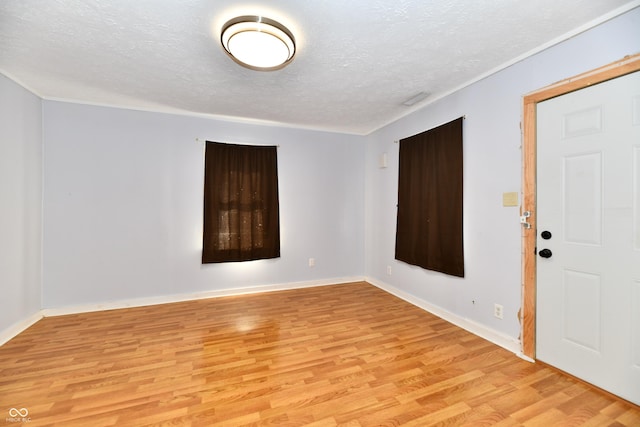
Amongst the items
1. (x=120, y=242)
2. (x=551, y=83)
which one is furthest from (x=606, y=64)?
(x=120, y=242)

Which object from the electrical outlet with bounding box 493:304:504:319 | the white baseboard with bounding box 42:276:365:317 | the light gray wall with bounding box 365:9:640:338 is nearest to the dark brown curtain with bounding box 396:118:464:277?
the light gray wall with bounding box 365:9:640:338

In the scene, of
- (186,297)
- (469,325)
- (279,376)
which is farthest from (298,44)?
(186,297)

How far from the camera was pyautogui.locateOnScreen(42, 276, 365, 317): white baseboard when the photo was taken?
123 inches

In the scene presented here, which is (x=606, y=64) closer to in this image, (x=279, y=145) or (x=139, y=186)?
(x=279, y=145)

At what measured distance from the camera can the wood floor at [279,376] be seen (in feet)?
5.23

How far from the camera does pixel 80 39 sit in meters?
1.97

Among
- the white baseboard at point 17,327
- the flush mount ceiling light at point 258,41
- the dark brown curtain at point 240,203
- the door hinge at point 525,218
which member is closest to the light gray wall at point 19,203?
the white baseboard at point 17,327

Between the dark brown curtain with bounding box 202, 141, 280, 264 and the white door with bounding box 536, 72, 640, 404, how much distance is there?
3085 millimetres

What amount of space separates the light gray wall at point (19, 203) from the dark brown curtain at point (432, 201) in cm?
423

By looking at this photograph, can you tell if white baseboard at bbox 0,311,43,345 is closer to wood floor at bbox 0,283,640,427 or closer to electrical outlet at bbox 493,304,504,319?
wood floor at bbox 0,283,640,427

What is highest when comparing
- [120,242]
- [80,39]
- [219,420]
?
[80,39]

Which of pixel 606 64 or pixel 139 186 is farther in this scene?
pixel 139 186

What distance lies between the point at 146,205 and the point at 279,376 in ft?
9.07

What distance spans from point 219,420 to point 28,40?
301 centimetres
